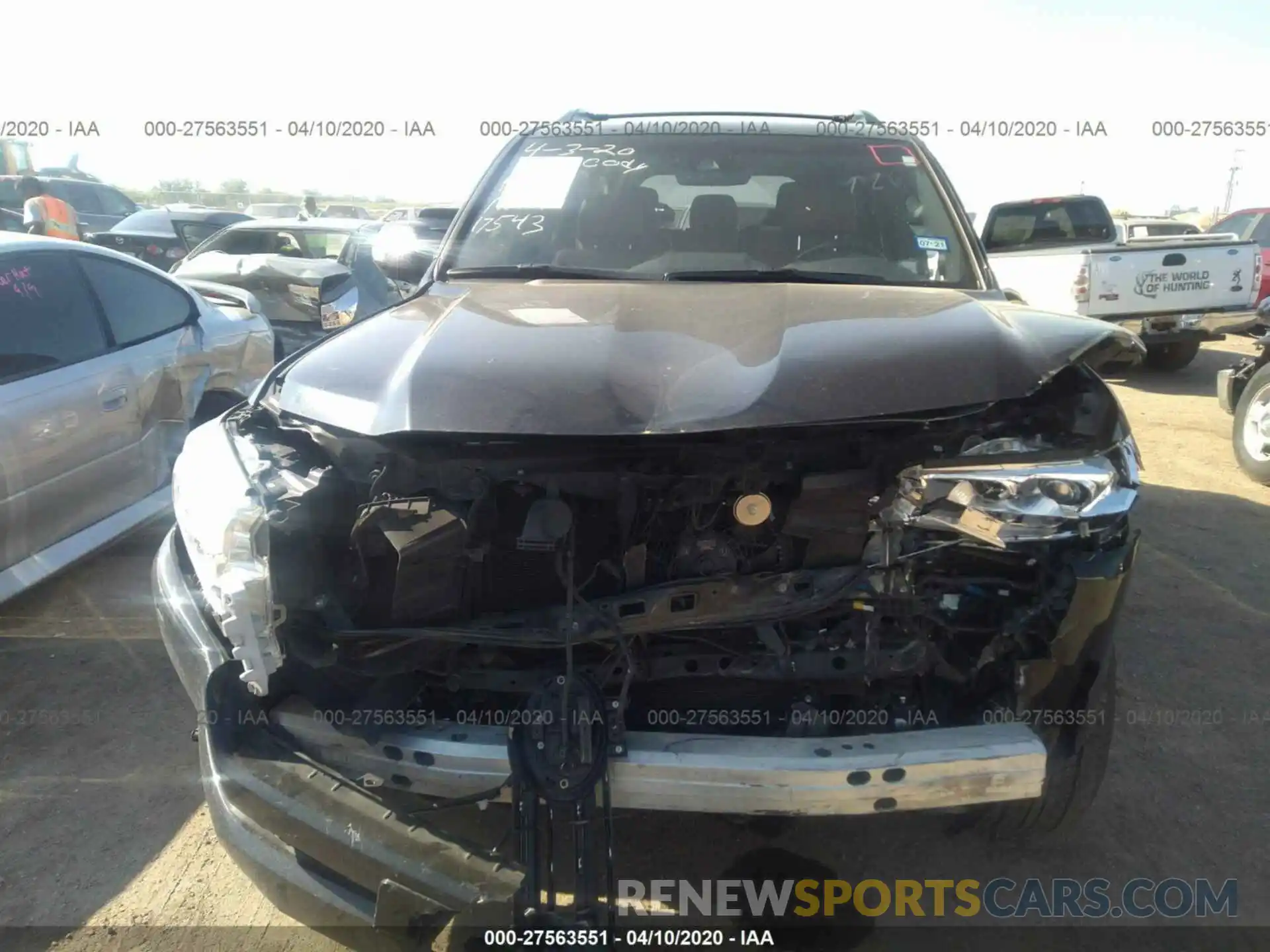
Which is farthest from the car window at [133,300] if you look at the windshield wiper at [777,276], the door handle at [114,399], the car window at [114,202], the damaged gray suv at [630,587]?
the car window at [114,202]

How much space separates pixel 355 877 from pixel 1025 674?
1.48m

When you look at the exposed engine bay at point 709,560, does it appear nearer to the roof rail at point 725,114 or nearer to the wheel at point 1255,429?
the roof rail at point 725,114

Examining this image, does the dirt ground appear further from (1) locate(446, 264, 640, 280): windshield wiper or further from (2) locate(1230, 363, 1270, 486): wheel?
(2) locate(1230, 363, 1270, 486): wheel

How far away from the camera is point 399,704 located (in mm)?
2096

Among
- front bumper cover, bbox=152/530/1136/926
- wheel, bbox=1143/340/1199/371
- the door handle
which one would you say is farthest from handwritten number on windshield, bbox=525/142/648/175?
wheel, bbox=1143/340/1199/371

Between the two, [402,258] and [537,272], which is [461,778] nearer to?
[537,272]

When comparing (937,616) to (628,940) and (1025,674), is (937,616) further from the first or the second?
(628,940)

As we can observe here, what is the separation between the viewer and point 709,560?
7.21ft

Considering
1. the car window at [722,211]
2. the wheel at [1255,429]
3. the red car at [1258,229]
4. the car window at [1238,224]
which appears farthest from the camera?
the car window at [1238,224]

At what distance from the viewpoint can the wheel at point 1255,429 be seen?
5.94 metres

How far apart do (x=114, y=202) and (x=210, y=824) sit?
55.8 ft

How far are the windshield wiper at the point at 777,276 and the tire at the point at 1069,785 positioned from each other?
142 cm

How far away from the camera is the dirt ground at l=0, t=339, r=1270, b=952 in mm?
2434

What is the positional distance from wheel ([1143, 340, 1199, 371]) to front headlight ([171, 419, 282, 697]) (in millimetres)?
10003
